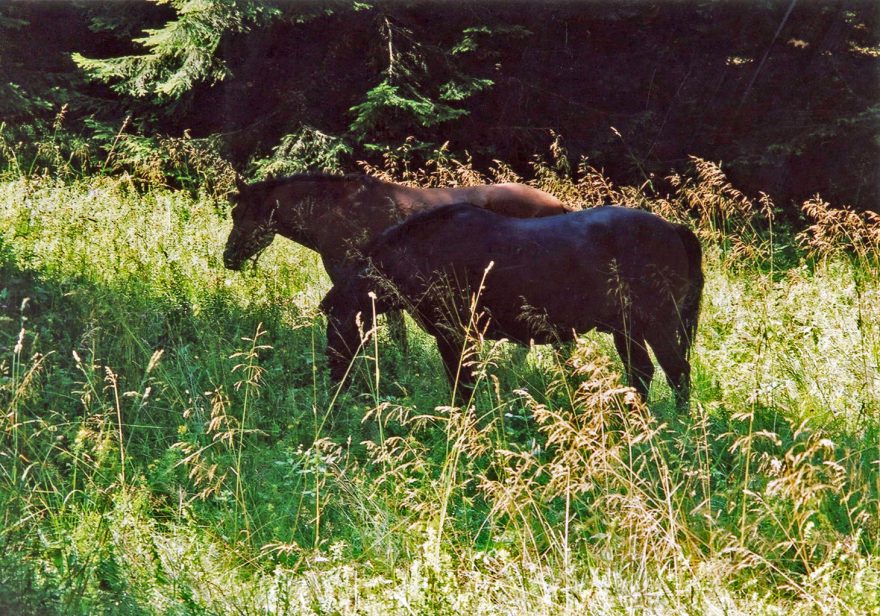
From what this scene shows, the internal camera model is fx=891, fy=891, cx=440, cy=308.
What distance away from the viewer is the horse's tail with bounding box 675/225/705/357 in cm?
477

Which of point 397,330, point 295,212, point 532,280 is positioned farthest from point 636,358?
point 295,212

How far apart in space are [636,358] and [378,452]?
1682 mm

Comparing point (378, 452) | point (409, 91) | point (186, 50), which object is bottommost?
point (378, 452)

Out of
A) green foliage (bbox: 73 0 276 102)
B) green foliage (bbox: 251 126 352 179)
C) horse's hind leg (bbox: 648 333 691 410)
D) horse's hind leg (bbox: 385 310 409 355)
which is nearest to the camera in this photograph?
horse's hind leg (bbox: 648 333 691 410)

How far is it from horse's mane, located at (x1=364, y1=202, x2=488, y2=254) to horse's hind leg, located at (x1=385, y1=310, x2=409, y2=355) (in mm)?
565

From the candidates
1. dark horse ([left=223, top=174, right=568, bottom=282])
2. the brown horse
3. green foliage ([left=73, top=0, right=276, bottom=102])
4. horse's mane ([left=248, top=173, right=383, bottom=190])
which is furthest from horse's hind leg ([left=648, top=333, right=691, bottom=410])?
green foliage ([left=73, top=0, right=276, bottom=102])

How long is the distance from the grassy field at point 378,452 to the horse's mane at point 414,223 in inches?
20.9

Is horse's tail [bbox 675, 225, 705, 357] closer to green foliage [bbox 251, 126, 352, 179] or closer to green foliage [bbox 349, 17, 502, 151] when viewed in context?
green foliage [bbox 349, 17, 502, 151]

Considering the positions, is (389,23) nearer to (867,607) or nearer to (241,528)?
(241,528)

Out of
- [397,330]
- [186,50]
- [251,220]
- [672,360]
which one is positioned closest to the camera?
[672,360]

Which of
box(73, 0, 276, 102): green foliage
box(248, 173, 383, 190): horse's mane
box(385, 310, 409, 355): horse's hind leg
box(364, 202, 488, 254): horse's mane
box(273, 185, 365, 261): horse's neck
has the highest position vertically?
box(73, 0, 276, 102): green foliage

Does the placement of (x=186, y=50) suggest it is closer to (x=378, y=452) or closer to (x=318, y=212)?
(x=318, y=212)

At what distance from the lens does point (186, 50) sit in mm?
6766

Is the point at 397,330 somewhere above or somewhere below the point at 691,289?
below
